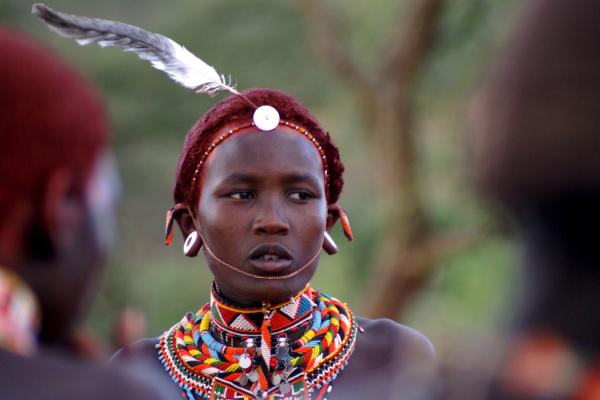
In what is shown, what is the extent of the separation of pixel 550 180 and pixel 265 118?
6.71ft

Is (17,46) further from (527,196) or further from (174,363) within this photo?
(174,363)

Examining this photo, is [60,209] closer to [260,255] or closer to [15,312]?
[15,312]

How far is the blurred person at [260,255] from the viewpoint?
12.2 feet

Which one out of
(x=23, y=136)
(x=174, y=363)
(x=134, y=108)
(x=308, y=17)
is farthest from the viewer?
(x=134, y=108)

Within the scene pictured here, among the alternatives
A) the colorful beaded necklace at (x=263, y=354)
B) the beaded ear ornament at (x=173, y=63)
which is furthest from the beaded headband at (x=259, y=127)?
the colorful beaded necklace at (x=263, y=354)

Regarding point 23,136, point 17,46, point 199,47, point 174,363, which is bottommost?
point 174,363

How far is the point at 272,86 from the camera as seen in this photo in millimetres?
12539

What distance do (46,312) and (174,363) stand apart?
1718mm

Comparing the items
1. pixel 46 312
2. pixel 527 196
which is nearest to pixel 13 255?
pixel 46 312

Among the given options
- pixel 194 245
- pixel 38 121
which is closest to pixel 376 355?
pixel 194 245

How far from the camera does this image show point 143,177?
44.7 ft

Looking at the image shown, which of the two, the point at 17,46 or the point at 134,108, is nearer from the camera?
the point at 17,46

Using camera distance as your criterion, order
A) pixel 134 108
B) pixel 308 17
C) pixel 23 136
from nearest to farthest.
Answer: pixel 23 136
pixel 308 17
pixel 134 108

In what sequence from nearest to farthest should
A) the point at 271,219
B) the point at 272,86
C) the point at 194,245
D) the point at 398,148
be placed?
the point at 271,219 → the point at 194,245 → the point at 398,148 → the point at 272,86
